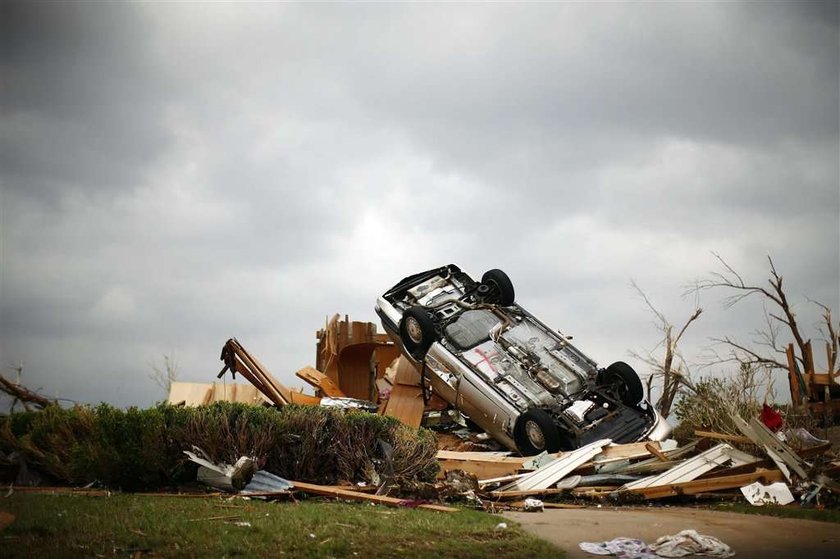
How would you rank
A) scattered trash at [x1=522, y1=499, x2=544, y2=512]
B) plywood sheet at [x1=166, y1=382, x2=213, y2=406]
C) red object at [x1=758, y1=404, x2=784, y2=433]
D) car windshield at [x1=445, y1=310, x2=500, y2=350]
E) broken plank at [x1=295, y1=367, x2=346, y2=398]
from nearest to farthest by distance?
scattered trash at [x1=522, y1=499, x2=544, y2=512] → red object at [x1=758, y1=404, x2=784, y2=433] → car windshield at [x1=445, y1=310, x2=500, y2=350] → plywood sheet at [x1=166, y1=382, x2=213, y2=406] → broken plank at [x1=295, y1=367, x2=346, y2=398]

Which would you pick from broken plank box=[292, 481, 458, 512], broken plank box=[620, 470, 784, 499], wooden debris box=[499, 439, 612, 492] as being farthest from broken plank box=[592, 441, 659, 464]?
broken plank box=[292, 481, 458, 512]

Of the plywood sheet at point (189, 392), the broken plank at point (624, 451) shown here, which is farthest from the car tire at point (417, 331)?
the plywood sheet at point (189, 392)

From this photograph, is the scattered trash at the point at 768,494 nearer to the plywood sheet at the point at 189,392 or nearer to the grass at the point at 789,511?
the grass at the point at 789,511

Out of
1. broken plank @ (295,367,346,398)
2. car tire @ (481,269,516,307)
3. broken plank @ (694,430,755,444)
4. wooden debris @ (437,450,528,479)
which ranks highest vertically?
car tire @ (481,269,516,307)

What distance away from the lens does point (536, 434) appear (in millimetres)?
15031

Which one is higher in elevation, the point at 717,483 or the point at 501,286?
the point at 501,286

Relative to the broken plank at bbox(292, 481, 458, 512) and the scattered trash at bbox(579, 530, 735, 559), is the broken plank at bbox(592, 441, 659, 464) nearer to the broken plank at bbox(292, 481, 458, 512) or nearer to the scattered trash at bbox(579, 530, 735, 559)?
the broken plank at bbox(292, 481, 458, 512)

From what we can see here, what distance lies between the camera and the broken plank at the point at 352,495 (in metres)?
10.4

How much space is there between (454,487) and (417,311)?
5.82 metres

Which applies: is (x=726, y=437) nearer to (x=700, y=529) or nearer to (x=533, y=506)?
(x=533, y=506)

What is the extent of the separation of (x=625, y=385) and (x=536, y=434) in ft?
8.05

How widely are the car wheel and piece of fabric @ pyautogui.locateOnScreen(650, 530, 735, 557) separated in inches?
313

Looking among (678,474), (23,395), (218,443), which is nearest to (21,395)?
(23,395)

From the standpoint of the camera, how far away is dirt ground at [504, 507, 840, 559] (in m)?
8.27
